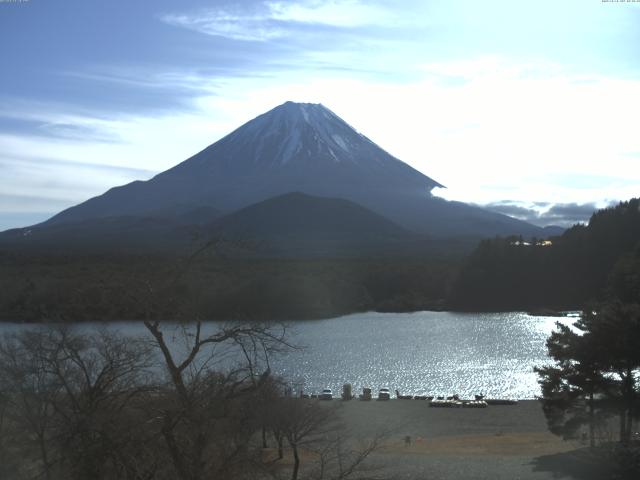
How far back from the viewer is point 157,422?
388cm

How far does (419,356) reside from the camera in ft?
86.7

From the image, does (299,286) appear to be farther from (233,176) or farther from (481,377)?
(233,176)

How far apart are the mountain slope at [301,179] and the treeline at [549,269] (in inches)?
1256

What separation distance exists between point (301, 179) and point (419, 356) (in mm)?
65833

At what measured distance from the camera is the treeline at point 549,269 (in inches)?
1914

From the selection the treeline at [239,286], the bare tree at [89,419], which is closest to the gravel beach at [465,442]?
the treeline at [239,286]

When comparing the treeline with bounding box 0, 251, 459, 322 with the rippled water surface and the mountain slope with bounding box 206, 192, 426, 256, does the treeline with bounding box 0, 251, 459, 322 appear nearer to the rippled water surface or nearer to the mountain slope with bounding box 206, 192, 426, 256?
the rippled water surface

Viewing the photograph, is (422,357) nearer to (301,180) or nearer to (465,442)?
(465,442)

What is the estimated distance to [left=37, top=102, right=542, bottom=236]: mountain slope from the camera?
284 feet

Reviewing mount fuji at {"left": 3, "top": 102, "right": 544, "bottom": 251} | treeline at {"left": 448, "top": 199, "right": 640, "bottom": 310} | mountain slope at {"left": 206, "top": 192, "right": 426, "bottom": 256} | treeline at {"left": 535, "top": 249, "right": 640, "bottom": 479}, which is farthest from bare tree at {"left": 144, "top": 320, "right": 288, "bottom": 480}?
mount fuji at {"left": 3, "top": 102, "right": 544, "bottom": 251}

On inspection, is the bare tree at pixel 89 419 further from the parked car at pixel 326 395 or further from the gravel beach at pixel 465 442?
the parked car at pixel 326 395

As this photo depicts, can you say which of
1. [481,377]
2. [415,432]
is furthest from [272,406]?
[481,377]

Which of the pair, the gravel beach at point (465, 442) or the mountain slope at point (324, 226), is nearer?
the gravel beach at point (465, 442)

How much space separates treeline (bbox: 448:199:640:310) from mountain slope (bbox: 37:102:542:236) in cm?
3190
